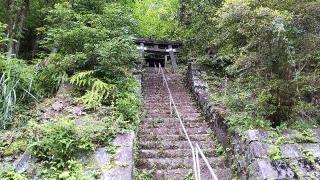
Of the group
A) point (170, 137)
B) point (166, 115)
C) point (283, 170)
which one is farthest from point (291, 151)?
point (166, 115)

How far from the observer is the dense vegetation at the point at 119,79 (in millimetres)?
5312

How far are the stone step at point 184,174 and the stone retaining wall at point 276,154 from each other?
0.22 metres

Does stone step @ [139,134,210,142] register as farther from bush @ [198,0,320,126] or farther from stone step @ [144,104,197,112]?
stone step @ [144,104,197,112]

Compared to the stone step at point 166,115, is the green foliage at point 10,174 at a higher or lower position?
lower

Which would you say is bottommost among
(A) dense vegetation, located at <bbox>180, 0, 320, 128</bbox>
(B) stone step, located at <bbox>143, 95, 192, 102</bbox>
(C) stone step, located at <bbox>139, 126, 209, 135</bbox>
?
(C) stone step, located at <bbox>139, 126, 209, 135</bbox>

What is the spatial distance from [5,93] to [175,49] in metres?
8.96

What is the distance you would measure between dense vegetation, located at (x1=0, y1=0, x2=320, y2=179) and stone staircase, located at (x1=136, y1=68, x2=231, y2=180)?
594 mm

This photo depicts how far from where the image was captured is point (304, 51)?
224 inches

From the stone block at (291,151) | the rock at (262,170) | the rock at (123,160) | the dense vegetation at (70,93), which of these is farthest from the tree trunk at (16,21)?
the stone block at (291,151)

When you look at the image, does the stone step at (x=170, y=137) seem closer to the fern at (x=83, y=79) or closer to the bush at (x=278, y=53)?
the bush at (x=278, y=53)

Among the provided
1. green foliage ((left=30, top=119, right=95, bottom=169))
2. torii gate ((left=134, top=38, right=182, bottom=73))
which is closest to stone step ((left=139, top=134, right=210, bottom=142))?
green foliage ((left=30, top=119, right=95, bottom=169))

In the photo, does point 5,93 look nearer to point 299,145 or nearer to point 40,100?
point 40,100

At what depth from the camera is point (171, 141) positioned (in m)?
6.96

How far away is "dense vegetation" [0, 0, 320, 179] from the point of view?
209 inches
